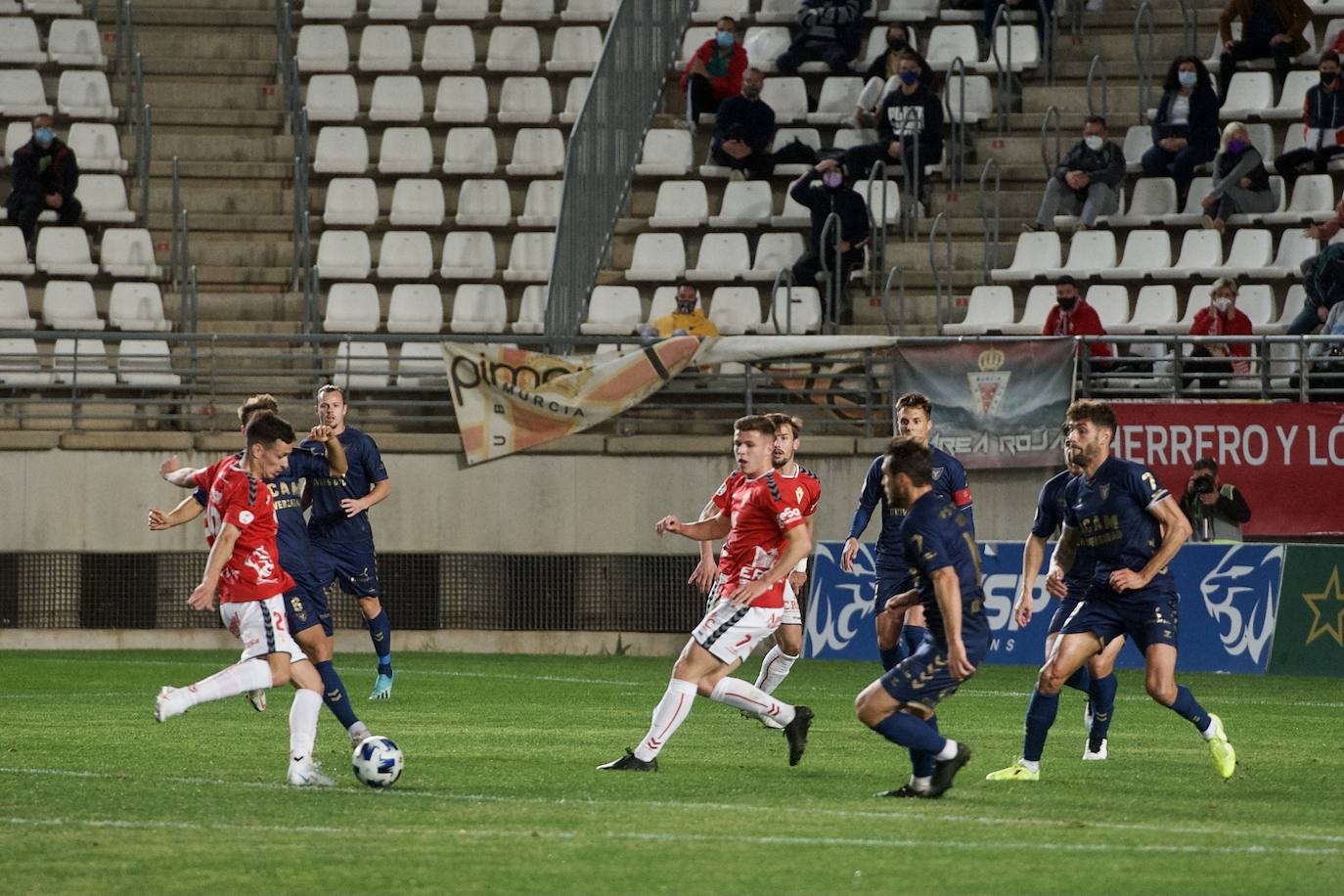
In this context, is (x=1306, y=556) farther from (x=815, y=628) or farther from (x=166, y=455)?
(x=166, y=455)

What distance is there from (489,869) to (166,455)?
14082 mm

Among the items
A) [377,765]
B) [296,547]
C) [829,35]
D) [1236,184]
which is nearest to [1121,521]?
[377,765]

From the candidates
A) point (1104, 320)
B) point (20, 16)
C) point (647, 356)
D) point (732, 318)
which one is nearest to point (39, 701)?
point (647, 356)

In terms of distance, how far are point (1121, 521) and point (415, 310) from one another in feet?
47.2

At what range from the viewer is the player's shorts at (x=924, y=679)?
9656 mm

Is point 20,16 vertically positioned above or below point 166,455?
above

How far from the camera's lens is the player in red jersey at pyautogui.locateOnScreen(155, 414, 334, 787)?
10.3 m

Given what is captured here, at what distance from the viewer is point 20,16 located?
27141 mm

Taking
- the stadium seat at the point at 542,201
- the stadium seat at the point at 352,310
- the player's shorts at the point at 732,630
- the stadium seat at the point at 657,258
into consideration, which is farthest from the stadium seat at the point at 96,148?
the player's shorts at the point at 732,630

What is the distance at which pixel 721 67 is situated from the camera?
1008 inches

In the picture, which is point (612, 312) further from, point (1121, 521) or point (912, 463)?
point (912, 463)

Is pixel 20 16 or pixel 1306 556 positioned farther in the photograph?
pixel 20 16

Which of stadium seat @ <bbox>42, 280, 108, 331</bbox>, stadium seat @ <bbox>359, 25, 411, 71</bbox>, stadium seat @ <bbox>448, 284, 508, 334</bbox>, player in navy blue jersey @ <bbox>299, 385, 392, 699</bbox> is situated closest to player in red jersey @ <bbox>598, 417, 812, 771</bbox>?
player in navy blue jersey @ <bbox>299, 385, 392, 699</bbox>

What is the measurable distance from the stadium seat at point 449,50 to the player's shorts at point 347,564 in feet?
39.8
